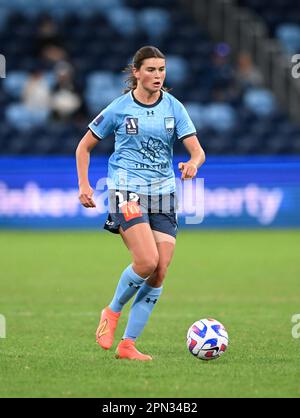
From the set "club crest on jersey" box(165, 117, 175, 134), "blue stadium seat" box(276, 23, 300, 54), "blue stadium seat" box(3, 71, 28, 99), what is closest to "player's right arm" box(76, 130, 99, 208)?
"club crest on jersey" box(165, 117, 175, 134)

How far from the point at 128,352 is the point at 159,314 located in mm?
3112

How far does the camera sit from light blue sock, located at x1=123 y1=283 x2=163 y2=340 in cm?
829

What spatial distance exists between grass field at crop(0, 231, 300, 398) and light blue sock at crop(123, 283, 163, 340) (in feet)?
0.82

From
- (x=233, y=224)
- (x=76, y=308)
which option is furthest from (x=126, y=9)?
(x=76, y=308)

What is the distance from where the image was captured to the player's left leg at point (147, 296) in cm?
823

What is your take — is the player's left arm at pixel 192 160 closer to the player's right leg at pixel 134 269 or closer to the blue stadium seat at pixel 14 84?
the player's right leg at pixel 134 269

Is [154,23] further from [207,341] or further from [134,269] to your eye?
[207,341]

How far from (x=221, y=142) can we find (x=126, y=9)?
498 centimetres

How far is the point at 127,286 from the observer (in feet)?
27.3

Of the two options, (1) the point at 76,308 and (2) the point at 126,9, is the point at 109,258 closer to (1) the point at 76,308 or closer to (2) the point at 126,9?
(1) the point at 76,308

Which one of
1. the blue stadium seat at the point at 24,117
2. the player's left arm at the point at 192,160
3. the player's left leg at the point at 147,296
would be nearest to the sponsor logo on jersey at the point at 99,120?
the player's left arm at the point at 192,160

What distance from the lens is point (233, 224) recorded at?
20.5 metres

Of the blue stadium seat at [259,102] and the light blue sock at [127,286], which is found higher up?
the blue stadium seat at [259,102]

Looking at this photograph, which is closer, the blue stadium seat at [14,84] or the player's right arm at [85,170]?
the player's right arm at [85,170]
